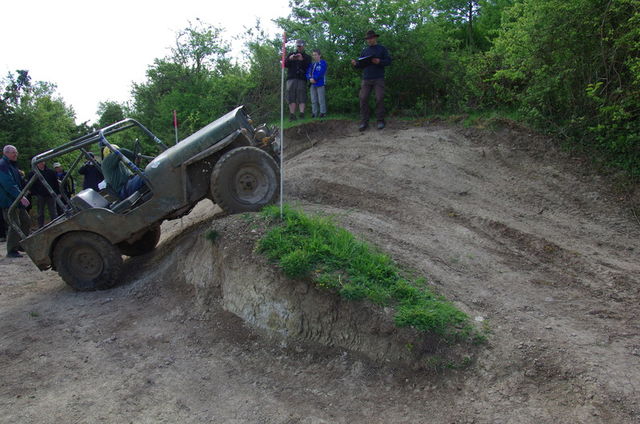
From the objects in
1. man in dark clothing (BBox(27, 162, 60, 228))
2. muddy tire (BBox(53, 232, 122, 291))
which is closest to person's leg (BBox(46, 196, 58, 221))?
man in dark clothing (BBox(27, 162, 60, 228))

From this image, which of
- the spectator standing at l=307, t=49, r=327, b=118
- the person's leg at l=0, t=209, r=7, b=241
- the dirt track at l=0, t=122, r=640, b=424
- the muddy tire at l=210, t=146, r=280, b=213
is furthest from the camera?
the person's leg at l=0, t=209, r=7, b=241

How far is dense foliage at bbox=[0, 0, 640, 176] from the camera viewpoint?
28.9ft

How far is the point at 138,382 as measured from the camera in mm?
5262

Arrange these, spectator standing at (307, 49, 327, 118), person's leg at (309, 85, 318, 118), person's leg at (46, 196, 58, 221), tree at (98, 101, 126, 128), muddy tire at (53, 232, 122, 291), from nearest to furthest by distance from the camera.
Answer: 1. muddy tire at (53, 232, 122, 291)
2. person's leg at (46, 196, 58, 221)
3. spectator standing at (307, 49, 327, 118)
4. person's leg at (309, 85, 318, 118)
5. tree at (98, 101, 126, 128)

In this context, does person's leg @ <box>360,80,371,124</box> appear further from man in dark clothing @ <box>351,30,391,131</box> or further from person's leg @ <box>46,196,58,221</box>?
person's leg @ <box>46,196,58,221</box>

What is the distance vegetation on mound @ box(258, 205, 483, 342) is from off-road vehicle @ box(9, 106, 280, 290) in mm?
892

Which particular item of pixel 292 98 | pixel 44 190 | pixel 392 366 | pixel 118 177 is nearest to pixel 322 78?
pixel 292 98

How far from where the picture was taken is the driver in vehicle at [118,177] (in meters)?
7.43

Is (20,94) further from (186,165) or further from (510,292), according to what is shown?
(510,292)

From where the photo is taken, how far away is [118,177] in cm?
761

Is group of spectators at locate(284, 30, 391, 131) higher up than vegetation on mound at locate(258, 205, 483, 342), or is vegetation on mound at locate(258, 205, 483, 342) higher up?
group of spectators at locate(284, 30, 391, 131)

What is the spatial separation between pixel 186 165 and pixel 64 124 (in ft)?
88.0

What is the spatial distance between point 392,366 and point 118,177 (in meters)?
5.09

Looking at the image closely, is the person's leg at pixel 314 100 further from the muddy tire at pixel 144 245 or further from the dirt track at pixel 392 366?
the muddy tire at pixel 144 245
